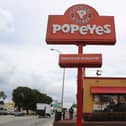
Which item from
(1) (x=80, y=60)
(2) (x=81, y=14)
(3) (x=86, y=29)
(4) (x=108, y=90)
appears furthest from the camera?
(4) (x=108, y=90)

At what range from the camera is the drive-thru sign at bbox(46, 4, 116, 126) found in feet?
65.7

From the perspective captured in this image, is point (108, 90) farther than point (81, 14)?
Yes

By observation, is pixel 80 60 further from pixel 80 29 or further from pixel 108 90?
pixel 108 90

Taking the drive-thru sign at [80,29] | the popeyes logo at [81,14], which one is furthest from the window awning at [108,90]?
the popeyes logo at [81,14]

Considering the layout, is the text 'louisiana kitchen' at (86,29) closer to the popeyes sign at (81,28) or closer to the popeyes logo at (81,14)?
the popeyes sign at (81,28)

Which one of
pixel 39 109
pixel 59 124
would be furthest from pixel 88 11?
pixel 39 109

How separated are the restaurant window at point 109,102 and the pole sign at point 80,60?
25.8 metres

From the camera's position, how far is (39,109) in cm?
8862

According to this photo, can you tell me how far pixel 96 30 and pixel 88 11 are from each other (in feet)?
3.62

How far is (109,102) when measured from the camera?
44.8 m

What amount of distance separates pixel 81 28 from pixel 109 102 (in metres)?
25.5

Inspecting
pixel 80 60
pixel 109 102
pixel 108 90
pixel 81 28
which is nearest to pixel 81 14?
pixel 81 28

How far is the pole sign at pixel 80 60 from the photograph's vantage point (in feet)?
63.0

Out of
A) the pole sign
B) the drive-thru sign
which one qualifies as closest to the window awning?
the drive-thru sign
